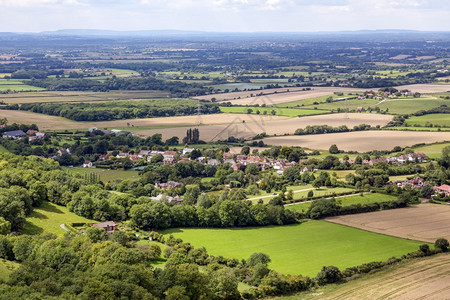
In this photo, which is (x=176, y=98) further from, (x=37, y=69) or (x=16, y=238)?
(x=16, y=238)

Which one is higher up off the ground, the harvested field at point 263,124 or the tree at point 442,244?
the tree at point 442,244

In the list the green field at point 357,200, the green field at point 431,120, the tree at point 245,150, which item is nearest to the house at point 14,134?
the tree at point 245,150

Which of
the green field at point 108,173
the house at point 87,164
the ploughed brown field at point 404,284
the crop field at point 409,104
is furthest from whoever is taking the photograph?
the crop field at point 409,104

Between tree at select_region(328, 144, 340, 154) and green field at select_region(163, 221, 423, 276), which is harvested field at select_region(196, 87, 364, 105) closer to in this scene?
tree at select_region(328, 144, 340, 154)

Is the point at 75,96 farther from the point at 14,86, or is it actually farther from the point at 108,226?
the point at 108,226

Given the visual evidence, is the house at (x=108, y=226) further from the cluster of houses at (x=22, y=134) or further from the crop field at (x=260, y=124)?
the cluster of houses at (x=22, y=134)

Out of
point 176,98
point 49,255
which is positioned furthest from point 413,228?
point 176,98
